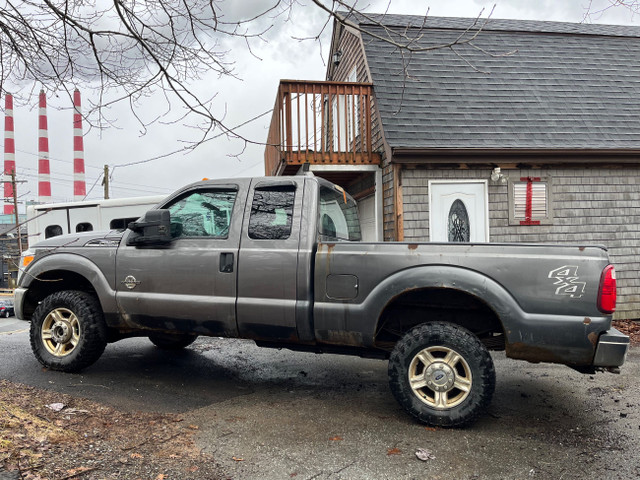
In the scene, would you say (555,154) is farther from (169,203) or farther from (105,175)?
(105,175)

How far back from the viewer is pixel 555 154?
8.37m

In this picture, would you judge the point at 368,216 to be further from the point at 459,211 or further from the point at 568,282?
the point at 568,282

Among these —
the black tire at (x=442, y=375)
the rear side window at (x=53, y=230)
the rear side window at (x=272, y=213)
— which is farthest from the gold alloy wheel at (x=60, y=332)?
the rear side window at (x=53, y=230)

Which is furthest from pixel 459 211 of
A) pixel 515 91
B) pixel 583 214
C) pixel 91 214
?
pixel 91 214

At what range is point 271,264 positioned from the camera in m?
3.96

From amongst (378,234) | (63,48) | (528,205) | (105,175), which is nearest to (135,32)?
(63,48)

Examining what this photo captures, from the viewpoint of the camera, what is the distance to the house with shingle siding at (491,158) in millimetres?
8328

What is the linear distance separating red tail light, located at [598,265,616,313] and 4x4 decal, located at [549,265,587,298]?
4.6 inches

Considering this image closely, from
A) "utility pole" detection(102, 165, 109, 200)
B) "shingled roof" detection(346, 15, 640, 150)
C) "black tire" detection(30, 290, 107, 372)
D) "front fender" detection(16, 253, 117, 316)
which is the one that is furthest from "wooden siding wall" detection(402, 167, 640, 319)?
"utility pole" detection(102, 165, 109, 200)

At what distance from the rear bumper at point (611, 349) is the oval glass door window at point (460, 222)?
17.5 feet

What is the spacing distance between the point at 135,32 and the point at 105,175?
2590 centimetres

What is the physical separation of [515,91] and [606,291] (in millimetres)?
7317

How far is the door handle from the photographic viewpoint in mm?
4078

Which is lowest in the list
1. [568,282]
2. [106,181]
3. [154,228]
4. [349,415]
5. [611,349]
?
[349,415]
